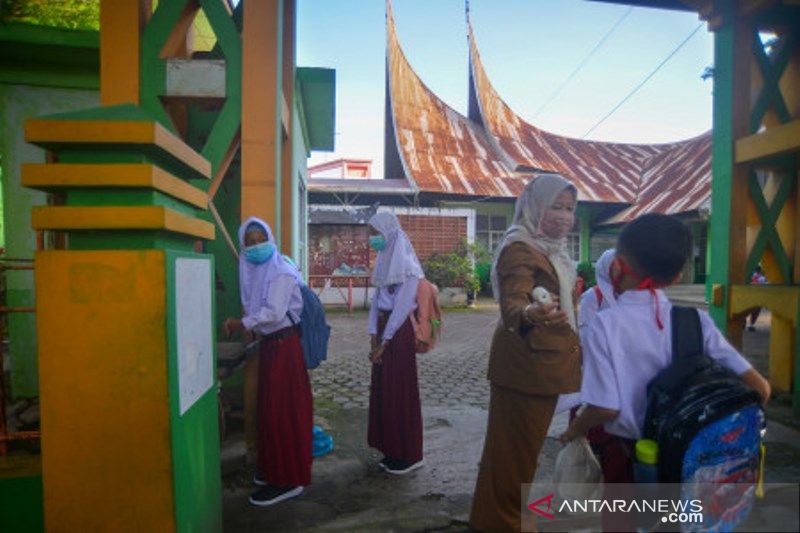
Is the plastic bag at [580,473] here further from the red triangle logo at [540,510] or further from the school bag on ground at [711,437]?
the red triangle logo at [540,510]

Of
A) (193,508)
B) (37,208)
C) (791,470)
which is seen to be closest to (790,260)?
(791,470)

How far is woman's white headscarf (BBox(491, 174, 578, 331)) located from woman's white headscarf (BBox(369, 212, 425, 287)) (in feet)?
4.00

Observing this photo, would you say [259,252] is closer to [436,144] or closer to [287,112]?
[287,112]

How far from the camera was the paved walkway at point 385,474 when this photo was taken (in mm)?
2689

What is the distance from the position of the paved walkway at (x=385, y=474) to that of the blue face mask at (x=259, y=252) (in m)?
1.39

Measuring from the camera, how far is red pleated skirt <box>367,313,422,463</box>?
3.30m

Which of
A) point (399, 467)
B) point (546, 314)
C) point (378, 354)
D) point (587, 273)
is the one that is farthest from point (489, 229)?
point (546, 314)

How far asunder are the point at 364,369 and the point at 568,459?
4879 millimetres

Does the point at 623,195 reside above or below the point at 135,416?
above

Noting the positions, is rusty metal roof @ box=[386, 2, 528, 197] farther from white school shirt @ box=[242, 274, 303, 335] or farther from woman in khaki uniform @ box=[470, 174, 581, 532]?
woman in khaki uniform @ box=[470, 174, 581, 532]

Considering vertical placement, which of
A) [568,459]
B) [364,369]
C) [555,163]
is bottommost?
[364,369]

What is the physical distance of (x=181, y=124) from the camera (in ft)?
12.7

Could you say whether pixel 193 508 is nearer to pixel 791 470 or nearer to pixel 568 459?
pixel 568 459

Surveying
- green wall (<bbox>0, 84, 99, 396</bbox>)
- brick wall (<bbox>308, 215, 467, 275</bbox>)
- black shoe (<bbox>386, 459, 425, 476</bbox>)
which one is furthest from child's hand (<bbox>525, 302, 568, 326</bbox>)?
brick wall (<bbox>308, 215, 467, 275</bbox>)
